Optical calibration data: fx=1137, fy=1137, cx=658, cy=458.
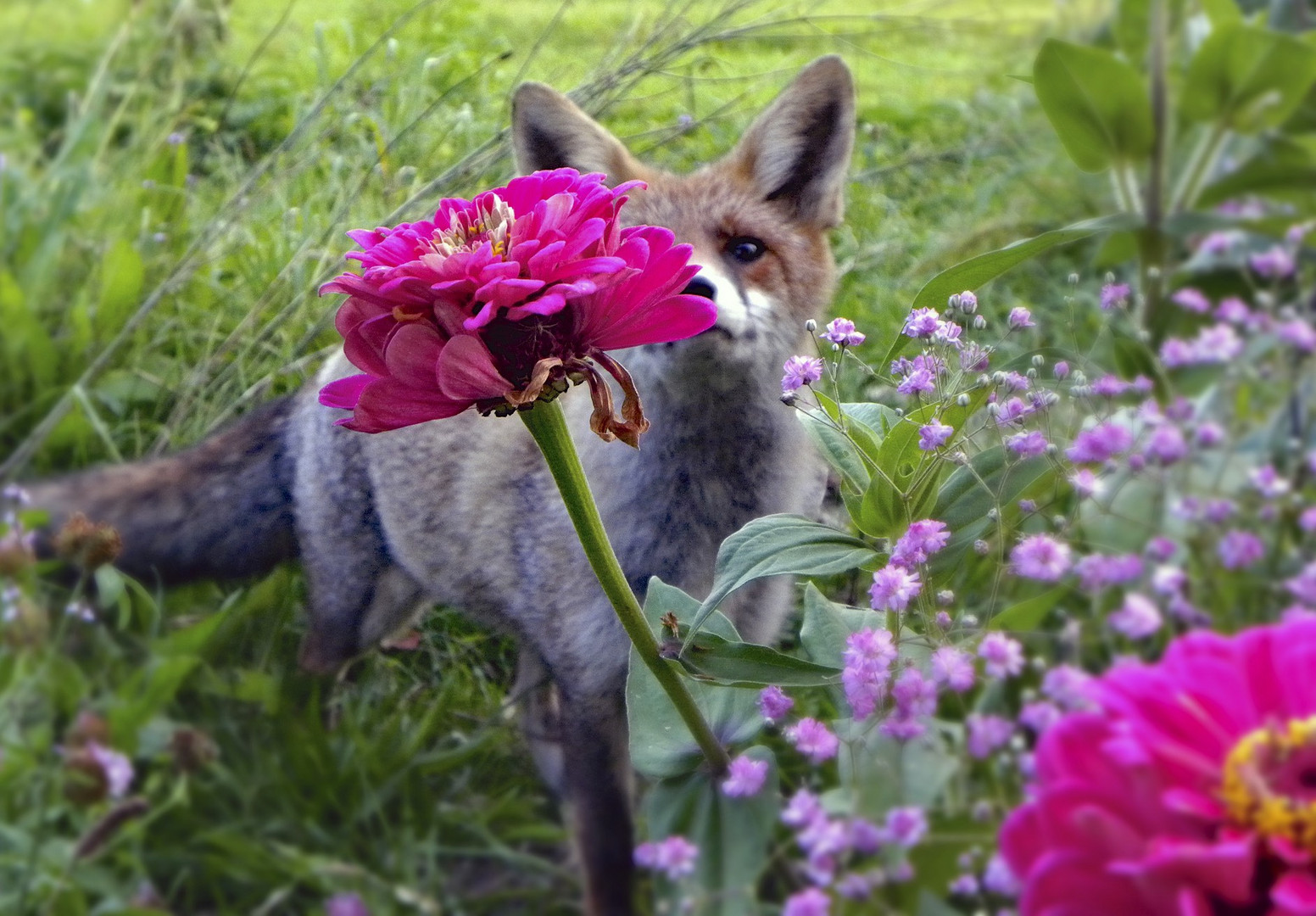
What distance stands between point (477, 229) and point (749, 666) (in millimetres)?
444

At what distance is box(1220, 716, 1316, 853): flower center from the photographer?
533mm

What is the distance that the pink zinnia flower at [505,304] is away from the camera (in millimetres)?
799

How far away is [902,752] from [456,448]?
1.35 meters

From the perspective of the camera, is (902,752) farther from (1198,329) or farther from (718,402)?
(718,402)

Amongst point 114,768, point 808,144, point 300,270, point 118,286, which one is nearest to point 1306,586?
point 114,768

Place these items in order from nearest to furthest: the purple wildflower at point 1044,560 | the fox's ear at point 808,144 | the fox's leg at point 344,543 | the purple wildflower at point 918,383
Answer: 1. the purple wildflower at point 1044,560
2. the purple wildflower at point 918,383
3. the fox's ear at point 808,144
4. the fox's leg at point 344,543

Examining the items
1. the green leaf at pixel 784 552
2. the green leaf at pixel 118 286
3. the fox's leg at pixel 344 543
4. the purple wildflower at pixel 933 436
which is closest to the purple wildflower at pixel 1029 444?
the purple wildflower at pixel 933 436

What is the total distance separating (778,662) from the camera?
3.33 ft

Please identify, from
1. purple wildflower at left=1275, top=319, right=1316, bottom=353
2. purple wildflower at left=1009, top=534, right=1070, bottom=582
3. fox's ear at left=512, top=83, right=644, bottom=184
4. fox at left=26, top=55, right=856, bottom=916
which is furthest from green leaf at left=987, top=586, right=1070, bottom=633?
fox's ear at left=512, top=83, right=644, bottom=184

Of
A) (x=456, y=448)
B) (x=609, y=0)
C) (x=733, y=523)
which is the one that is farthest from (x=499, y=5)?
(x=733, y=523)

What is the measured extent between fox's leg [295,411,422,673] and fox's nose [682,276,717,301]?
748 millimetres

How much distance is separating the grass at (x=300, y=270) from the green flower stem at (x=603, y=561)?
19cm

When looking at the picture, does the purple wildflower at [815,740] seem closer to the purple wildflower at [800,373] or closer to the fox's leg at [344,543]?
the purple wildflower at [800,373]

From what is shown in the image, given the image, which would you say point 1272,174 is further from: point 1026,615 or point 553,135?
point 553,135
